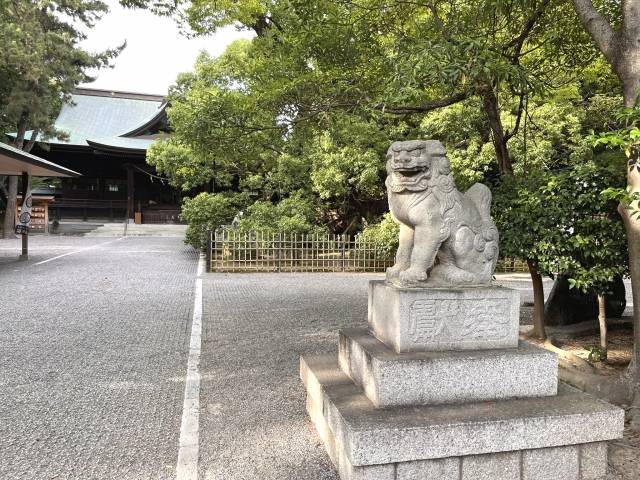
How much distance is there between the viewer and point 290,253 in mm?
12469

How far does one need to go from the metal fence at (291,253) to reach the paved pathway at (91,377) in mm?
2688

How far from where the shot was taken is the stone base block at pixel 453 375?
2.55 metres

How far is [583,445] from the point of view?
2553 mm

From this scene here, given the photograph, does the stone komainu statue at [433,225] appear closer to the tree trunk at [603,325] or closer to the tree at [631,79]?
the tree at [631,79]

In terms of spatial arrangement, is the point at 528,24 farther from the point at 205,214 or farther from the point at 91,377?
the point at 205,214

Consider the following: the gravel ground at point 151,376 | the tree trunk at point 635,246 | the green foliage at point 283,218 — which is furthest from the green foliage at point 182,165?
the tree trunk at point 635,246

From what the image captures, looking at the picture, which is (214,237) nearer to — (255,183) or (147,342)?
(255,183)

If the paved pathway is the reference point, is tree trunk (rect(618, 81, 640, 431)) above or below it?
above

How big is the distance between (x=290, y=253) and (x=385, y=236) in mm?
2649

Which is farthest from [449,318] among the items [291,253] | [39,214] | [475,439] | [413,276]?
[39,214]

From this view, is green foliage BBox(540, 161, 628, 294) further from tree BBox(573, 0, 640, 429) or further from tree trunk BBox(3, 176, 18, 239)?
tree trunk BBox(3, 176, 18, 239)

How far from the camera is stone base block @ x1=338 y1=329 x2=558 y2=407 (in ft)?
8.37

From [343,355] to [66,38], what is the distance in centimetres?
2214

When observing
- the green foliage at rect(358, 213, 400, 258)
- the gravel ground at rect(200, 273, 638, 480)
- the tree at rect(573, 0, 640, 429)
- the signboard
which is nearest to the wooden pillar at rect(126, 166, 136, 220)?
the signboard
